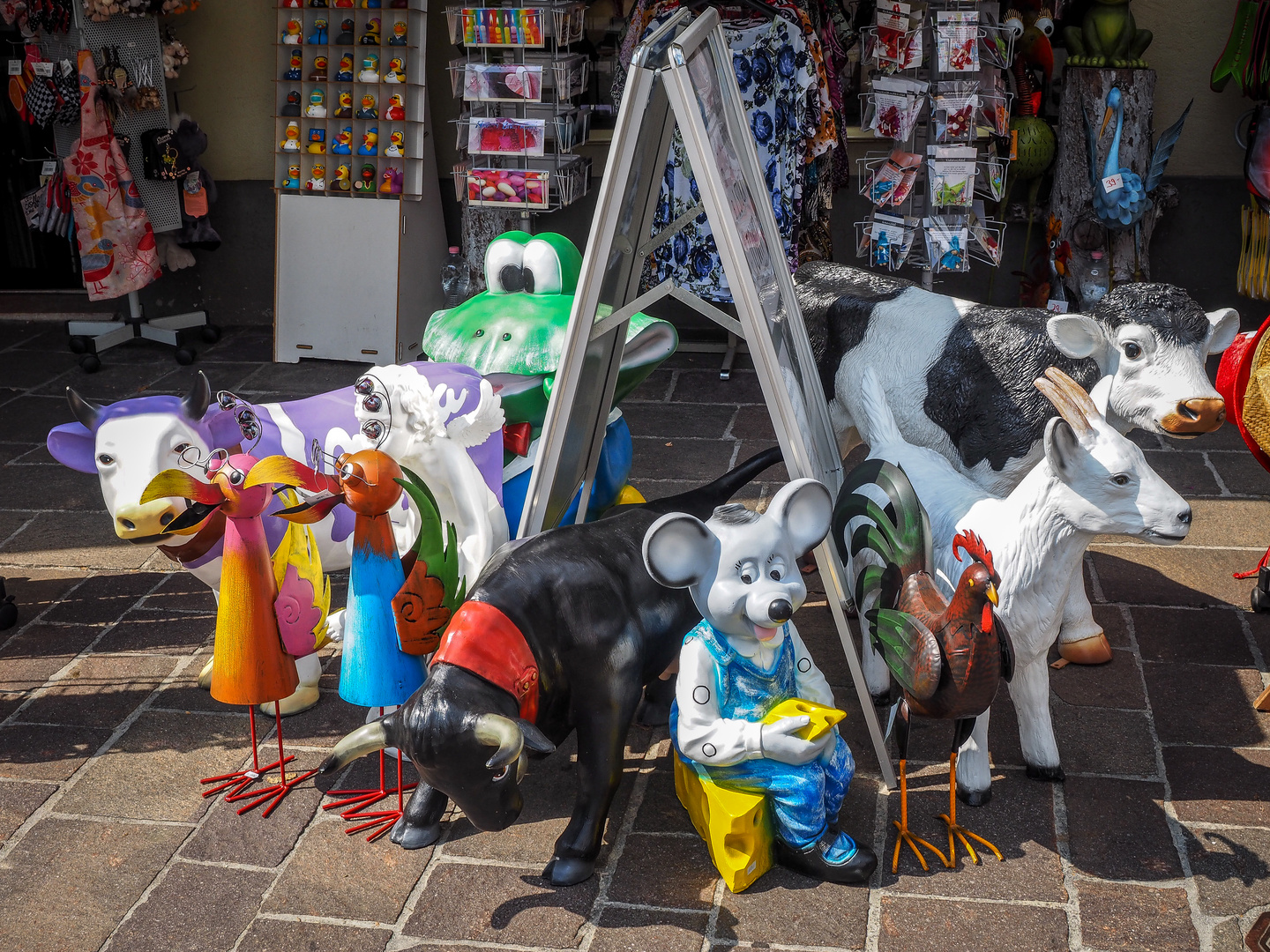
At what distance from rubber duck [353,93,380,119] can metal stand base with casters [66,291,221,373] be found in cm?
155

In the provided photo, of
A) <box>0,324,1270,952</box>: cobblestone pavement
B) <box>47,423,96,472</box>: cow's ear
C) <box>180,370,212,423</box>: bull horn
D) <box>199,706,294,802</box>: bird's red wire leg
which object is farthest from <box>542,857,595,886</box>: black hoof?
<box>47,423,96,472</box>: cow's ear

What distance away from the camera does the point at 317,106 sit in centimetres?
635

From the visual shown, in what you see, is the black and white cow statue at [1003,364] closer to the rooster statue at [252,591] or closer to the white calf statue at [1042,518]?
the white calf statue at [1042,518]

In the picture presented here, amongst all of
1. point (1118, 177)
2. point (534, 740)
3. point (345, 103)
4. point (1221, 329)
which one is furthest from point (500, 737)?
point (345, 103)

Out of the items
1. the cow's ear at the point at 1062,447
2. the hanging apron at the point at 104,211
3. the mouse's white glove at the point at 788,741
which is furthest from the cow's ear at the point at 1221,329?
the hanging apron at the point at 104,211

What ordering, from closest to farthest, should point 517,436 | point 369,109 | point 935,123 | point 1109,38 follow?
point 517,436 < point 935,123 < point 1109,38 < point 369,109

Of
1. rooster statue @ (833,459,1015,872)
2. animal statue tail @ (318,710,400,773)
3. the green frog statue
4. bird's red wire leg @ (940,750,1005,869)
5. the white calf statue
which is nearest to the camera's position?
animal statue tail @ (318,710,400,773)

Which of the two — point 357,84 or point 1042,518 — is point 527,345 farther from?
point 357,84

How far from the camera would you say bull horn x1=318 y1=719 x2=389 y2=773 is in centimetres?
260

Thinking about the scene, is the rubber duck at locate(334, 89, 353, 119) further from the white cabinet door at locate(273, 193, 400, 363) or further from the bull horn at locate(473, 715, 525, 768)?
the bull horn at locate(473, 715, 525, 768)

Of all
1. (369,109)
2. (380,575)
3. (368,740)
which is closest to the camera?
(368,740)

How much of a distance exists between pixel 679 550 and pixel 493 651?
46 centimetres

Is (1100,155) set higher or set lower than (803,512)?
higher

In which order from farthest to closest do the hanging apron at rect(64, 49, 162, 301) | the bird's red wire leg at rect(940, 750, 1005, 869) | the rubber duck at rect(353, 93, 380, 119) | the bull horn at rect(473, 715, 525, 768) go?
the rubber duck at rect(353, 93, 380, 119)
the hanging apron at rect(64, 49, 162, 301)
the bird's red wire leg at rect(940, 750, 1005, 869)
the bull horn at rect(473, 715, 525, 768)
